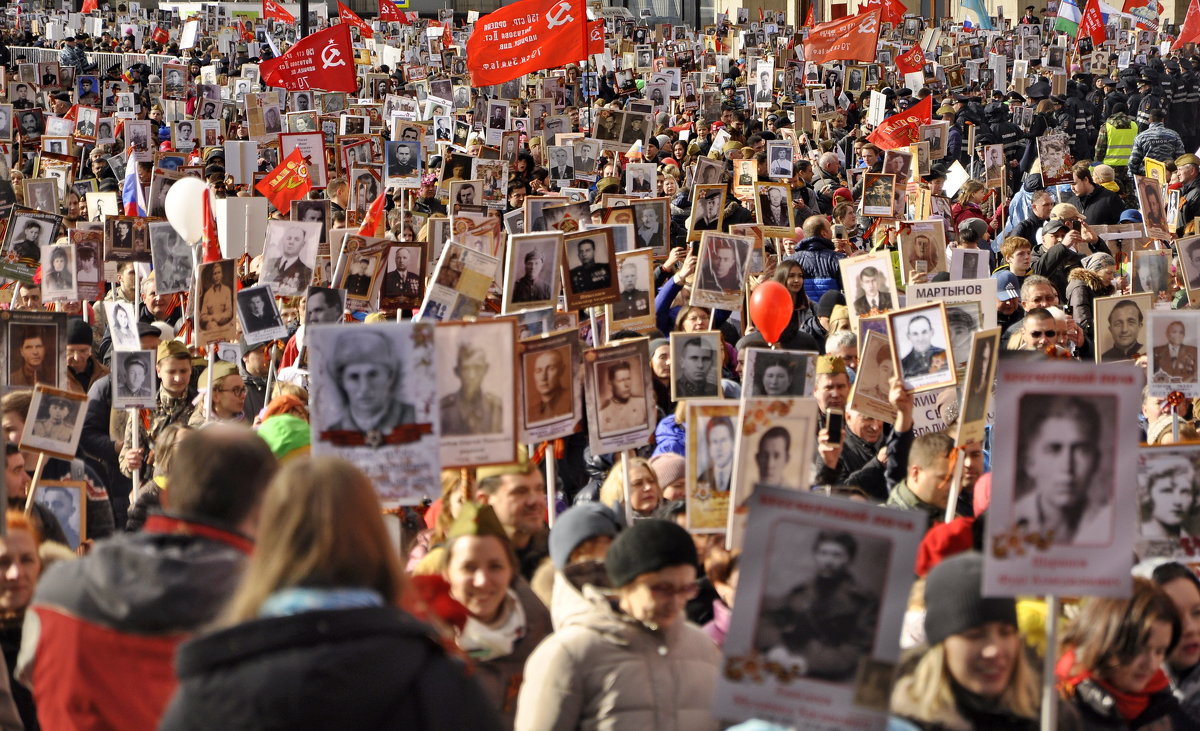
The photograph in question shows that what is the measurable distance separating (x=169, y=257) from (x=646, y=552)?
20.7 ft

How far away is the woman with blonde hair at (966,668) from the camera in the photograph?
129 inches

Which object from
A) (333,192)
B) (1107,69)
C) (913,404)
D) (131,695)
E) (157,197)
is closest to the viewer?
(131,695)

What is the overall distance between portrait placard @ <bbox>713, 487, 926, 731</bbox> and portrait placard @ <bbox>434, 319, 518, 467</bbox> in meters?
1.82

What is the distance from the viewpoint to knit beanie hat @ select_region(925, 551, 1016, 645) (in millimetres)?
3332

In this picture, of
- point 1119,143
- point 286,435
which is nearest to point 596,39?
point 1119,143

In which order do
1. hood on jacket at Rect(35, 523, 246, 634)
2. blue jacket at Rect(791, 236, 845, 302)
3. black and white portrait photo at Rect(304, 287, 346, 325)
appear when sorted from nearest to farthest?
hood on jacket at Rect(35, 523, 246, 634) → black and white portrait photo at Rect(304, 287, 346, 325) → blue jacket at Rect(791, 236, 845, 302)

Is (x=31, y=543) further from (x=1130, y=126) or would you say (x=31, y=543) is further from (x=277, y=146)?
(x=1130, y=126)

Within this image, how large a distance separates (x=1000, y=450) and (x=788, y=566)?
18.7 inches

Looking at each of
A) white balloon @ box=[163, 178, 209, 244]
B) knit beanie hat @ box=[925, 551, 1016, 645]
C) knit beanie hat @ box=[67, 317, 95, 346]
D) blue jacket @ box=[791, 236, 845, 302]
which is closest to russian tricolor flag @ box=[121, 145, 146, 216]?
white balloon @ box=[163, 178, 209, 244]

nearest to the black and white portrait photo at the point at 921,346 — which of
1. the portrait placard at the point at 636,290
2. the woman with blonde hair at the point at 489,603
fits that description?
the portrait placard at the point at 636,290

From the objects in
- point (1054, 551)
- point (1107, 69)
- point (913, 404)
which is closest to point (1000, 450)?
point (1054, 551)

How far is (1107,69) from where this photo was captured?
30.0 m

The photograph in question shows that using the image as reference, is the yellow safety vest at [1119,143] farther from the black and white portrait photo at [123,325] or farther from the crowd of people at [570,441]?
the black and white portrait photo at [123,325]

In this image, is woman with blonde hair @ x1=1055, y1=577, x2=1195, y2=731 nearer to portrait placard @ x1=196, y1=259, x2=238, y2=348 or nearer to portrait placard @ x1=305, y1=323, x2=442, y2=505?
portrait placard @ x1=305, y1=323, x2=442, y2=505
